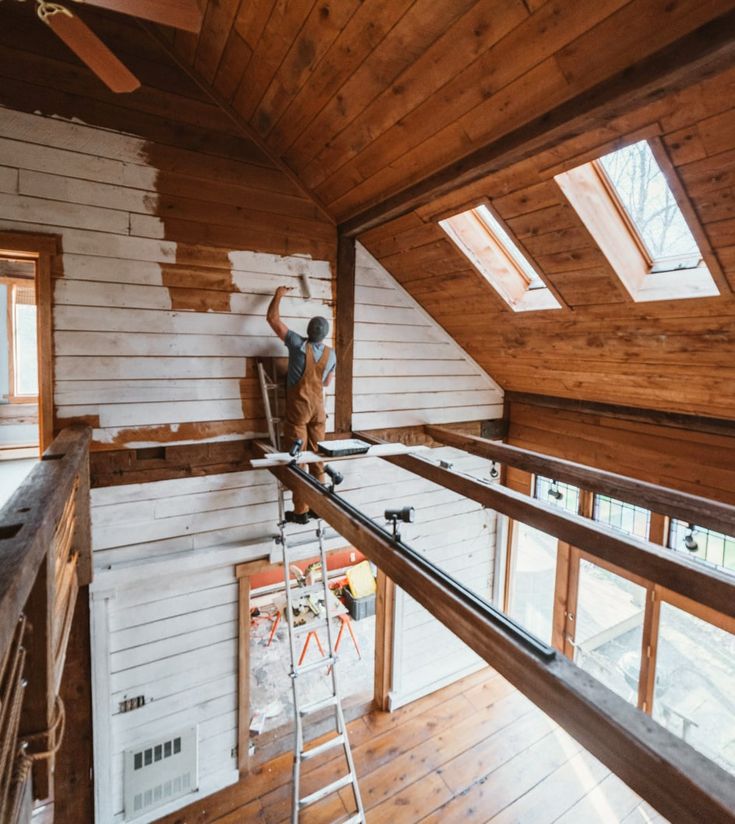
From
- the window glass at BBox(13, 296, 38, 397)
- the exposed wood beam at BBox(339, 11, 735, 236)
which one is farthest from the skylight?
the window glass at BBox(13, 296, 38, 397)

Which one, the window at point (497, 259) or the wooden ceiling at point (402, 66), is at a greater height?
the wooden ceiling at point (402, 66)

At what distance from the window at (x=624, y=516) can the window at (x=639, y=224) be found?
194 centimetres

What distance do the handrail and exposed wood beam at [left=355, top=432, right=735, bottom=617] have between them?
5.51 feet

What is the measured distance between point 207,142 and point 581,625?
501 centimetres

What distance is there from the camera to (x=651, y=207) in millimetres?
2201

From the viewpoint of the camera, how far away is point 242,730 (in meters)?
3.39

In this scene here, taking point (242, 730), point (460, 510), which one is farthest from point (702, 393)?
point (242, 730)

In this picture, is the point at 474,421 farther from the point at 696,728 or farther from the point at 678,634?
the point at 696,728

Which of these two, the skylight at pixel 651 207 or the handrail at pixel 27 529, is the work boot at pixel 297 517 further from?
the skylight at pixel 651 207

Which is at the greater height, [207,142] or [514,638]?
[207,142]

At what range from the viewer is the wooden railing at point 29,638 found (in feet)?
3.02

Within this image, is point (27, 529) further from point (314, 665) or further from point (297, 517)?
point (314, 665)

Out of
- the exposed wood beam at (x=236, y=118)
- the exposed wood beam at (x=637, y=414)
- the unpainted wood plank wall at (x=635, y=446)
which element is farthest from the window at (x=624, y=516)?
the exposed wood beam at (x=236, y=118)

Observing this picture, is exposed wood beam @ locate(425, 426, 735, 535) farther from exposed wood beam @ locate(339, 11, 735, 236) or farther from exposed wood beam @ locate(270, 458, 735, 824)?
exposed wood beam @ locate(339, 11, 735, 236)
